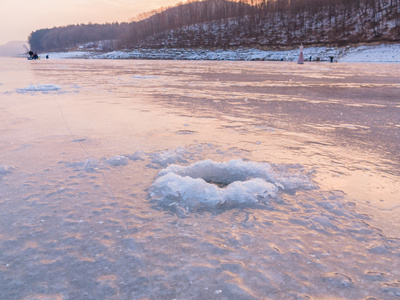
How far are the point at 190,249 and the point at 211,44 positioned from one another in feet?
258

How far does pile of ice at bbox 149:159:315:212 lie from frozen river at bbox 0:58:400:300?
1cm

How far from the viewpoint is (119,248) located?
5.26 feet

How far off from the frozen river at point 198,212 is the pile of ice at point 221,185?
1cm

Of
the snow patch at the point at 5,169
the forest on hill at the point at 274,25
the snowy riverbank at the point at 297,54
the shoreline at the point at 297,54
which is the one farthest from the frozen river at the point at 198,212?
the forest on hill at the point at 274,25

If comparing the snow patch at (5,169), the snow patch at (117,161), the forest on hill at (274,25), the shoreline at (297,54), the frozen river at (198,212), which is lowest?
the frozen river at (198,212)

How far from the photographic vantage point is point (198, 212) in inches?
79.5

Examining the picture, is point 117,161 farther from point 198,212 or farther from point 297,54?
point 297,54

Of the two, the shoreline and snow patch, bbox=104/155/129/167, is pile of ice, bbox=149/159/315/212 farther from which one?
the shoreline

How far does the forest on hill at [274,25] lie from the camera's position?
55750 mm

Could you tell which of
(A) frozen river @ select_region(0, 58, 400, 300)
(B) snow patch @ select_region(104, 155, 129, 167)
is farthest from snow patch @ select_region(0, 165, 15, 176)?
(B) snow patch @ select_region(104, 155, 129, 167)

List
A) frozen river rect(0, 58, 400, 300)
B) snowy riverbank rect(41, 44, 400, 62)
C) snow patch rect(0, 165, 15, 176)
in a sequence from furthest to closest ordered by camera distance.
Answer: snowy riverbank rect(41, 44, 400, 62), snow patch rect(0, 165, 15, 176), frozen river rect(0, 58, 400, 300)

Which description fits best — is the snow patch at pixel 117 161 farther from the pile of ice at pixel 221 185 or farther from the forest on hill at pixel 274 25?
the forest on hill at pixel 274 25

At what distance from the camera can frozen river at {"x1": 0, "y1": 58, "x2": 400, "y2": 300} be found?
1361 mm

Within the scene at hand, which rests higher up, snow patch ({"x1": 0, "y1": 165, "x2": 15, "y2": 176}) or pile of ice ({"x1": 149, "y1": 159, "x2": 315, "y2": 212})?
snow patch ({"x1": 0, "y1": 165, "x2": 15, "y2": 176})
